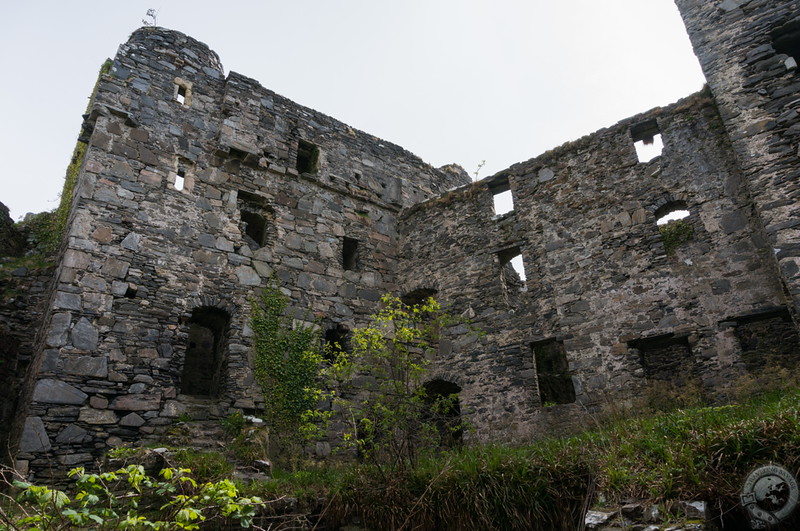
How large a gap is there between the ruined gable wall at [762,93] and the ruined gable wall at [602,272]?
Result: 1.71 feet

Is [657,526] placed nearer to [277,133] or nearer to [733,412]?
[733,412]

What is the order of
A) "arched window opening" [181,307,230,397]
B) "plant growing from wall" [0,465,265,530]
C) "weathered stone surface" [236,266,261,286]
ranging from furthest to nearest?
"weathered stone surface" [236,266,261,286] → "arched window opening" [181,307,230,397] → "plant growing from wall" [0,465,265,530]

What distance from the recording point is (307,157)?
12453mm

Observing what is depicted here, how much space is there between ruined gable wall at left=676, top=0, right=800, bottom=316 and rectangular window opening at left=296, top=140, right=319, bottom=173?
762cm

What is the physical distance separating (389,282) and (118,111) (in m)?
6.14

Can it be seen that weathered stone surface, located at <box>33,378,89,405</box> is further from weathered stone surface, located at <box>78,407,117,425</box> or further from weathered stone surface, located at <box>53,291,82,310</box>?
weathered stone surface, located at <box>53,291,82,310</box>

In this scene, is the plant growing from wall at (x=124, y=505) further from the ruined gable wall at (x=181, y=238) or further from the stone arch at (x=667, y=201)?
the stone arch at (x=667, y=201)

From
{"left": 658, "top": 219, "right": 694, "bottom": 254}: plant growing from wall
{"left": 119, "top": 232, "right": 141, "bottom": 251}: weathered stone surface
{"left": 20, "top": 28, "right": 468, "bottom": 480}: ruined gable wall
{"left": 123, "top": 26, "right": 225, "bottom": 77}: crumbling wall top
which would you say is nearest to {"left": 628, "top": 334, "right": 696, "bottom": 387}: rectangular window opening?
{"left": 658, "top": 219, "right": 694, "bottom": 254}: plant growing from wall

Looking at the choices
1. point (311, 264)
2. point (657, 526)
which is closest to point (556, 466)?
point (657, 526)

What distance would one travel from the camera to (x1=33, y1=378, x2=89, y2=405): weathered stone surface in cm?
750

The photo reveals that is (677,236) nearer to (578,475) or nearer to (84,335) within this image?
(578,475)

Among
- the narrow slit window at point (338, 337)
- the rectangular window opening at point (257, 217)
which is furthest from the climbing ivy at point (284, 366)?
the rectangular window opening at point (257, 217)

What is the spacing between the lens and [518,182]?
11375 millimetres

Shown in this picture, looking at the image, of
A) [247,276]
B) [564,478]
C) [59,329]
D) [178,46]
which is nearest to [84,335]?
[59,329]
